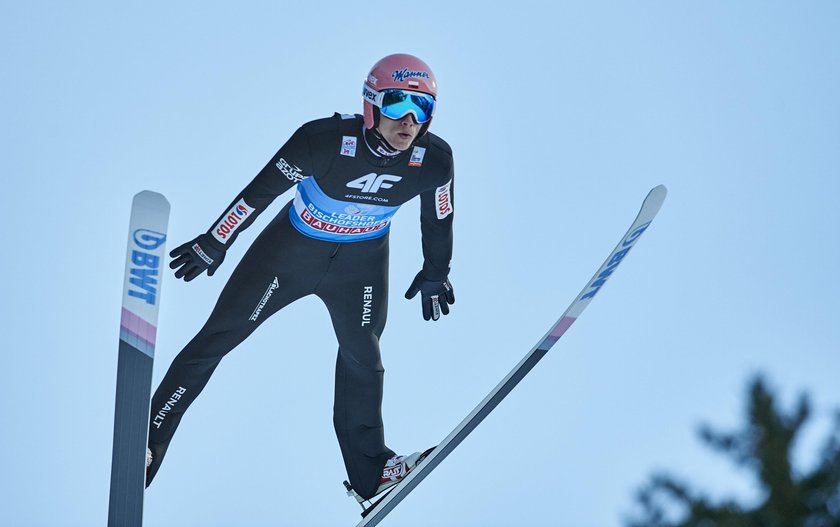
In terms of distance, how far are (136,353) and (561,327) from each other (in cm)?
238

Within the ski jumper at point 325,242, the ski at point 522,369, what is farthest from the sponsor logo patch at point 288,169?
the ski at point 522,369

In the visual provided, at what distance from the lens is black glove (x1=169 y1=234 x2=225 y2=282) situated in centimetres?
523

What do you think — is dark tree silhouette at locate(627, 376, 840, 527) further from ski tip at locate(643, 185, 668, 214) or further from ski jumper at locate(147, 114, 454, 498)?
ski tip at locate(643, 185, 668, 214)

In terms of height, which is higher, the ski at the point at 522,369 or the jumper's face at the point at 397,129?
the jumper's face at the point at 397,129

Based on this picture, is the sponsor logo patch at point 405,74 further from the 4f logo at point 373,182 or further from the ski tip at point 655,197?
the ski tip at point 655,197

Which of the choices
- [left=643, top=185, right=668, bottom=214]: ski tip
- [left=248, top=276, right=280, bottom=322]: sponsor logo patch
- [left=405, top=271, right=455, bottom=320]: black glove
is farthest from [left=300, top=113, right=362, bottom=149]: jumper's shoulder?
[left=643, top=185, right=668, bottom=214]: ski tip

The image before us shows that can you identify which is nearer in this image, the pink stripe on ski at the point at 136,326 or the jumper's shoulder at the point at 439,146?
the pink stripe on ski at the point at 136,326

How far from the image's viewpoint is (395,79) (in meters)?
5.18

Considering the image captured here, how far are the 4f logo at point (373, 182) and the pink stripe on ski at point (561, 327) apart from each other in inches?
48.6

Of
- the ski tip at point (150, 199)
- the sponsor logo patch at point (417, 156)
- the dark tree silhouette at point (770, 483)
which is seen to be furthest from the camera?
the sponsor logo patch at point (417, 156)

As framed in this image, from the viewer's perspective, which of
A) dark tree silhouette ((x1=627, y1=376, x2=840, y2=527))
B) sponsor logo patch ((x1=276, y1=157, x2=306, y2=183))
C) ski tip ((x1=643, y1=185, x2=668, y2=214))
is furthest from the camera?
ski tip ((x1=643, y1=185, x2=668, y2=214))

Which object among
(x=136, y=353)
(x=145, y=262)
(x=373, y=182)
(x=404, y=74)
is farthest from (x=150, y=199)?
(x=404, y=74)

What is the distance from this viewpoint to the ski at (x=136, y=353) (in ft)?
14.4

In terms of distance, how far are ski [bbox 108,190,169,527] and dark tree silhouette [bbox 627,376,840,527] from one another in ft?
8.79
